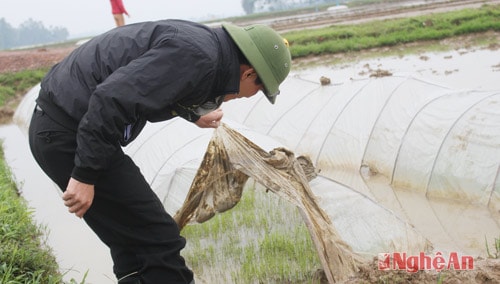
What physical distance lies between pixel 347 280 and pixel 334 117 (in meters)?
3.20

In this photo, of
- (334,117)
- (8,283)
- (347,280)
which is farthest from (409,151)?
(8,283)

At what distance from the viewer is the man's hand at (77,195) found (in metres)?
1.52

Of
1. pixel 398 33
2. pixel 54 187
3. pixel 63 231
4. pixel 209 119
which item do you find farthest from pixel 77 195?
pixel 398 33

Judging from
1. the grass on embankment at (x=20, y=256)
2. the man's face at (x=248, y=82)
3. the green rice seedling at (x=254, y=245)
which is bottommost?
the green rice seedling at (x=254, y=245)

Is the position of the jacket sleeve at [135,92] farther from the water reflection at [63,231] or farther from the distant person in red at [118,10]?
the distant person in red at [118,10]

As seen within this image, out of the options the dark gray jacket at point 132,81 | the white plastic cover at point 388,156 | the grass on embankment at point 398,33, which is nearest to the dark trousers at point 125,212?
the dark gray jacket at point 132,81

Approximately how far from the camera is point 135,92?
54.3 inches

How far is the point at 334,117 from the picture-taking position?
5.28 metres

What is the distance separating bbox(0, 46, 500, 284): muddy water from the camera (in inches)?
147

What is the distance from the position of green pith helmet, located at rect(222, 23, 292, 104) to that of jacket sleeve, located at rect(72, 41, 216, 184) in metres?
0.19

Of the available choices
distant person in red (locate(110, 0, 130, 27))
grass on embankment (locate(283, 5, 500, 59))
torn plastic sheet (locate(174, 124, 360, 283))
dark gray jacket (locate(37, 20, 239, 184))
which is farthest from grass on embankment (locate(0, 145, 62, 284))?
grass on embankment (locate(283, 5, 500, 59))

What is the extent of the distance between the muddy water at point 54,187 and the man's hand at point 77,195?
127 centimetres

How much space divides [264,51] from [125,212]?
85 cm

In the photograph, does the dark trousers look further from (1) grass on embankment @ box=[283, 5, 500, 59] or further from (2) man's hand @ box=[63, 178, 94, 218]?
(1) grass on embankment @ box=[283, 5, 500, 59]
